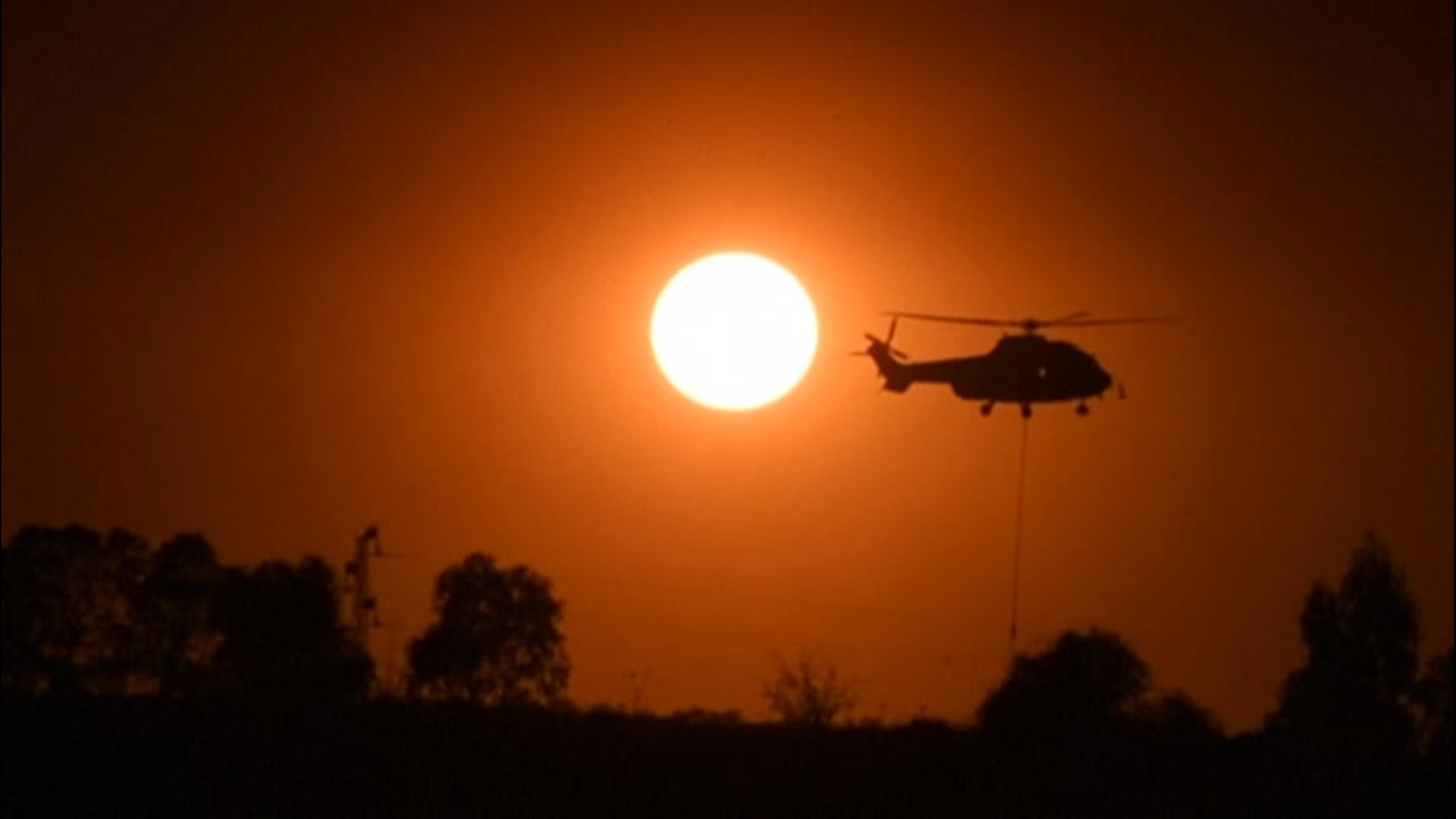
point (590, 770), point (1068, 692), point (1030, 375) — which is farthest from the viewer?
point (1068, 692)

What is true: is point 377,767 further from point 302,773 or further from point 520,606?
point 520,606

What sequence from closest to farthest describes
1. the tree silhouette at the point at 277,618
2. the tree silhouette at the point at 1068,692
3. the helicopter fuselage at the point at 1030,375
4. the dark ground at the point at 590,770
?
the dark ground at the point at 590,770 → the tree silhouette at the point at 1068,692 → the helicopter fuselage at the point at 1030,375 → the tree silhouette at the point at 277,618

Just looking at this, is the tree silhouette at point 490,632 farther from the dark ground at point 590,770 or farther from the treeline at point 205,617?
the dark ground at point 590,770

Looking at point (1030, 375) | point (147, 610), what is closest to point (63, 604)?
point (147, 610)

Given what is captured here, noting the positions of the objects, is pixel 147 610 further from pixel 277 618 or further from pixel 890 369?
pixel 890 369

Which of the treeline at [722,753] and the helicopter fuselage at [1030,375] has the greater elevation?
the helicopter fuselage at [1030,375]

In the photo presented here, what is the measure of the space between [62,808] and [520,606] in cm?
4564

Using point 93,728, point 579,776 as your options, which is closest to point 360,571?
point 93,728

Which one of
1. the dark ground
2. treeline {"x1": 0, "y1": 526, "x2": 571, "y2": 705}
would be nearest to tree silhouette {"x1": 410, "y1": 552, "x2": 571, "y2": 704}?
treeline {"x1": 0, "y1": 526, "x2": 571, "y2": 705}

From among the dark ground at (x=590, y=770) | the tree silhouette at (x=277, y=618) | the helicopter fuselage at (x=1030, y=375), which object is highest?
the helicopter fuselage at (x=1030, y=375)

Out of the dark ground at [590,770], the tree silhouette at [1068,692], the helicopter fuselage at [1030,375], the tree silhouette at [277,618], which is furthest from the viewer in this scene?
the tree silhouette at [277,618]

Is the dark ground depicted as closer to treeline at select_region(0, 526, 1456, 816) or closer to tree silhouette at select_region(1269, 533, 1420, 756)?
treeline at select_region(0, 526, 1456, 816)

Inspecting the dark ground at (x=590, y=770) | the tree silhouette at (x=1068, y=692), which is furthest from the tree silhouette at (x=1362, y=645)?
the dark ground at (x=590, y=770)

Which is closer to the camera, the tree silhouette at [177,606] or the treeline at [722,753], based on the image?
the treeline at [722,753]
